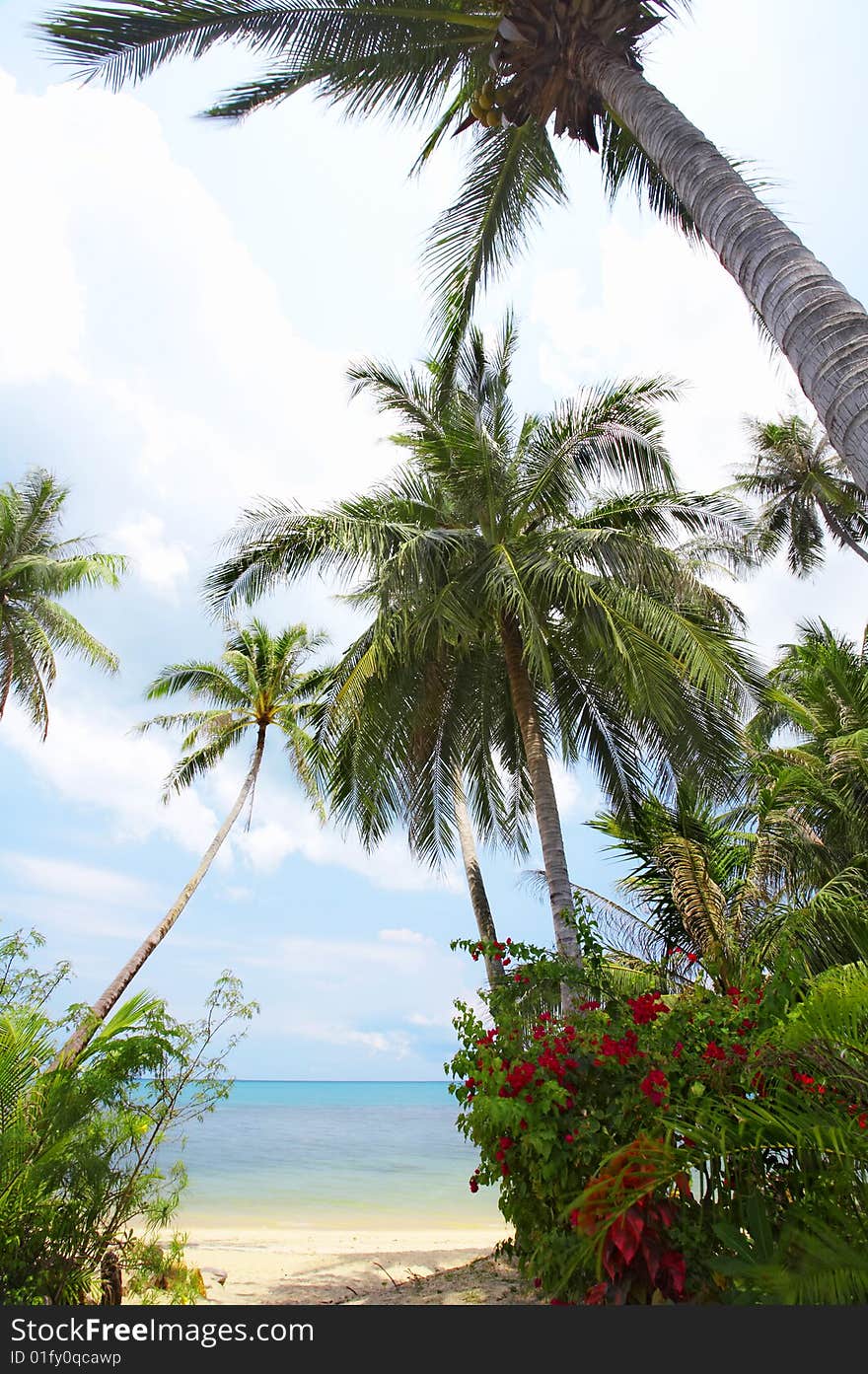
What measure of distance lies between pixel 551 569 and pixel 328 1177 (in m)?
25.0

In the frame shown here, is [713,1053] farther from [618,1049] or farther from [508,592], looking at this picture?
[508,592]

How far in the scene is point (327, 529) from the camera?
31.3 feet

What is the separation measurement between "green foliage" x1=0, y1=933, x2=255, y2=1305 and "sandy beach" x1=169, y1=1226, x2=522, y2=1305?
10.6 ft

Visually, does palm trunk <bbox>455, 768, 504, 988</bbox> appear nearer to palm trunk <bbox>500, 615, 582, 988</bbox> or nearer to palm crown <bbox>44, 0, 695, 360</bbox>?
palm trunk <bbox>500, 615, 582, 988</bbox>

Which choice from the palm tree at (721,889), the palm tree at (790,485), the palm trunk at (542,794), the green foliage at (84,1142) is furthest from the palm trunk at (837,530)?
the green foliage at (84,1142)

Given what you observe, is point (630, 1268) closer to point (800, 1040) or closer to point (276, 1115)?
point (800, 1040)

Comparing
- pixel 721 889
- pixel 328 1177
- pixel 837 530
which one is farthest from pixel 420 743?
pixel 328 1177

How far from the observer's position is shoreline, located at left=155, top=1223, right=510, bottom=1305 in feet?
29.7

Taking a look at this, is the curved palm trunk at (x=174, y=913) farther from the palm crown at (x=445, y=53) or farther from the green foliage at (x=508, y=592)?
the palm crown at (x=445, y=53)

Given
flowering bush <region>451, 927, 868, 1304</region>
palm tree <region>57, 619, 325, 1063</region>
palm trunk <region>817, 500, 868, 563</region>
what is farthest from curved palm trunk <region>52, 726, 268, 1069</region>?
palm trunk <region>817, 500, 868, 563</region>

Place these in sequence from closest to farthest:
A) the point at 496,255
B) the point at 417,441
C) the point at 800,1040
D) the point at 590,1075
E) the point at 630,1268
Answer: the point at 800,1040 → the point at 630,1268 → the point at 590,1075 → the point at 496,255 → the point at 417,441

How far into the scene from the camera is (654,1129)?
408 centimetres

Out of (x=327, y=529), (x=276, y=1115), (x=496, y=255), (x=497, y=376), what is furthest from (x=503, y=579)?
(x=276, y=1115)

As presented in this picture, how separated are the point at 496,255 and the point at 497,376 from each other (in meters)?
3.54
